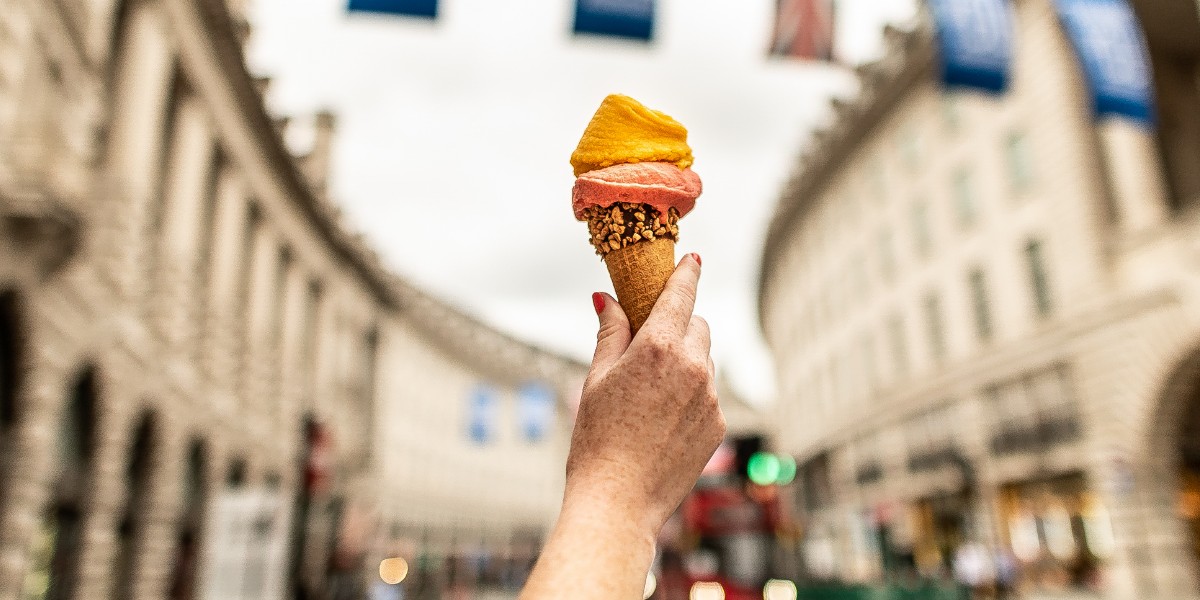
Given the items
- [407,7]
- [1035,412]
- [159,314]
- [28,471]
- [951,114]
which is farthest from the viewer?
[951,114]

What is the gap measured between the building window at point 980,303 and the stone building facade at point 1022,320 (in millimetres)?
116

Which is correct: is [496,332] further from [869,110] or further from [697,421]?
[697,421]

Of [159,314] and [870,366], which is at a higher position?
[870,366]

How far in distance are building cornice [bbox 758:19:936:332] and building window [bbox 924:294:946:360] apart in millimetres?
8299

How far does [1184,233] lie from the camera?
19781mm

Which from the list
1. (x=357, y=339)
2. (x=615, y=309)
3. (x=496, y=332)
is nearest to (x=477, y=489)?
(x=496, y=332)

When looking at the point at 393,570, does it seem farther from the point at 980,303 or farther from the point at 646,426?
the point at 646,426

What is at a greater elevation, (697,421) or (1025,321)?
(1025,321)

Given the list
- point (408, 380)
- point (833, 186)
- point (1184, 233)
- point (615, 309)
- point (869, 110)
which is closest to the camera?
point (615, 309)

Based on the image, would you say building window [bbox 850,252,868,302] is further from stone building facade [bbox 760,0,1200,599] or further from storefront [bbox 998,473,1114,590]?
storefront [bbox 998,473,1114,590]

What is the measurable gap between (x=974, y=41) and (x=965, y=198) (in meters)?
21.0

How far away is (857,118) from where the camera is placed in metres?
36.5

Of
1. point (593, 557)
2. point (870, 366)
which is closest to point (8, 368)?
point (593, 557)

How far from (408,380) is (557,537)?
176 feet
